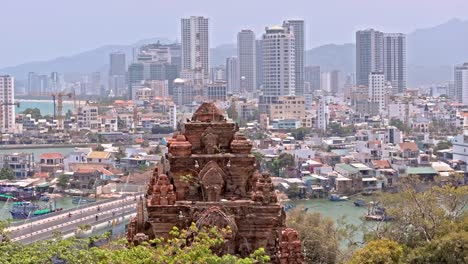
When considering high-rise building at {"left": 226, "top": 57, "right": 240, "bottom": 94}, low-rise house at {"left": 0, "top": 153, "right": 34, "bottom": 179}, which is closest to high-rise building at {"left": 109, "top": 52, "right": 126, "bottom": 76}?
high-rise building at {"left": 226, "top": 57, "right": 240, "bottom": 94}

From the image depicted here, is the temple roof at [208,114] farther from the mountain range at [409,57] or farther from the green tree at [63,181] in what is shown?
the mountain range at [409,57]

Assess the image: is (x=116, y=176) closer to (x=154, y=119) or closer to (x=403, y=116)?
(x=154, y=119)

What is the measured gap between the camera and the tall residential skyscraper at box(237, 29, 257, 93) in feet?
251

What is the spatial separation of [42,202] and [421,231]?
15077 millimetres

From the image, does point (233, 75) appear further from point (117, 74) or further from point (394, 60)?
point (117, 74)

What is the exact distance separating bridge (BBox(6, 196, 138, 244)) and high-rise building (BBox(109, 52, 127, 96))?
243 ft

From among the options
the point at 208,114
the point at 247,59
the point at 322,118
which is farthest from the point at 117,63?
the point at 208,114

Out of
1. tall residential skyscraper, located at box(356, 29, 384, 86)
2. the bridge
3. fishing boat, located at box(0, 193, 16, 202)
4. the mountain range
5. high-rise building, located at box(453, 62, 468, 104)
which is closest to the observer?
the bridge

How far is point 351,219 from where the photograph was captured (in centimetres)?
2095

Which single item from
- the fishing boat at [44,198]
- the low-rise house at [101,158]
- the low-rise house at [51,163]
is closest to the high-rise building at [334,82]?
the low-rise house at [101,158]

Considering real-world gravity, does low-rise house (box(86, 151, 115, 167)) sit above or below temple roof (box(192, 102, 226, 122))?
below

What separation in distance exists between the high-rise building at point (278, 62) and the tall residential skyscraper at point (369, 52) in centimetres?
1417

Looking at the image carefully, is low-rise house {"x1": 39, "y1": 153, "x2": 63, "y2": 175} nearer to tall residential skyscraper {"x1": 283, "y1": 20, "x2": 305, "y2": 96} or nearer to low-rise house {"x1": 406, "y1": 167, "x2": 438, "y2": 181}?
low-rise house {"x1": 406, "y1": 167, "x2": 438, "y2": 181}

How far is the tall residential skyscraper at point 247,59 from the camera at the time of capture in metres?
76.4
